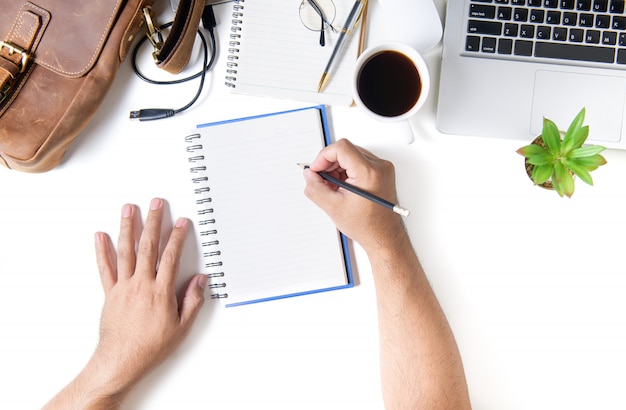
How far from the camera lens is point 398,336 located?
0.81 m

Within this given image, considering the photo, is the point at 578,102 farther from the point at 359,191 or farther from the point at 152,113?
the point at 152,113

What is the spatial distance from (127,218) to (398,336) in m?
0.48

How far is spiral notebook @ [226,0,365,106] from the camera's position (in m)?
0.82

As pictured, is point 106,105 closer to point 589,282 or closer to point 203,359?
point 203,359

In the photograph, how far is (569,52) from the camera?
779 mm

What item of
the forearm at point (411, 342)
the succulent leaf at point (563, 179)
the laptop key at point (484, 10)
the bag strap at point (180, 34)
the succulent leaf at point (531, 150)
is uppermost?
the laptop key at point (484, 10)

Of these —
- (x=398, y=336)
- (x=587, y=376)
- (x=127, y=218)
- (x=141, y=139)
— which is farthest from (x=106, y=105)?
(x=587, y=376)

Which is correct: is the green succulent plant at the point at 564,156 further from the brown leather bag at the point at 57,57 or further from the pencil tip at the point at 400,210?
the brown leather bag at the point at 57,57

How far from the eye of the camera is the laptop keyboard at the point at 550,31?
771mm

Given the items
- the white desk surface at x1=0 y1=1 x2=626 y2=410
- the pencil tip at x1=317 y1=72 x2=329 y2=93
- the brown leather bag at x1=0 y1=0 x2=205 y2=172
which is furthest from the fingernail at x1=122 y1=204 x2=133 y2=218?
the pencil tip at x1=317 y1=72 x2=329 y2=93

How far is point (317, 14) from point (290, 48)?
2.7 inches

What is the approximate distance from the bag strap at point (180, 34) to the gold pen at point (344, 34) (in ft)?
0.69

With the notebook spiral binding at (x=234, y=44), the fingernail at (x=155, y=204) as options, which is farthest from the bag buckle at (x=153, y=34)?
the fingernail at (x=155, y=204)

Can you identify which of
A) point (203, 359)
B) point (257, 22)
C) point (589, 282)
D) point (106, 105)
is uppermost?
point (257, 22)
